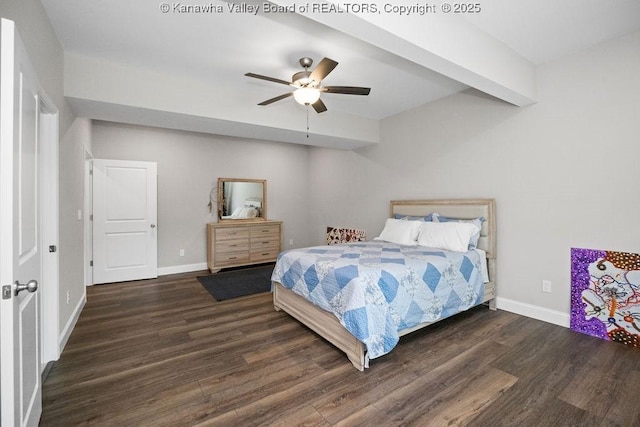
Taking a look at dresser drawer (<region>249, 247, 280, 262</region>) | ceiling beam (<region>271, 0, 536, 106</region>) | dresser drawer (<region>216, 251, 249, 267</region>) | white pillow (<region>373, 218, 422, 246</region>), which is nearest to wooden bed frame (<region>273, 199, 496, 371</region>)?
white pillow (<region>373, 218, 422, 246</region>)

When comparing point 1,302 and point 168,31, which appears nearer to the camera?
point 1,302

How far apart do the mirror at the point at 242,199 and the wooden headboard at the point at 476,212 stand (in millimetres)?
3246

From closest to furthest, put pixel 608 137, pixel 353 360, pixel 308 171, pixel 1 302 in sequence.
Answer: pixel 1 302, pixel 353 360, pixel 608 137, pixel 308 171

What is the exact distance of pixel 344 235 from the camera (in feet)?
18.9

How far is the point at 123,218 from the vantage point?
4.60m

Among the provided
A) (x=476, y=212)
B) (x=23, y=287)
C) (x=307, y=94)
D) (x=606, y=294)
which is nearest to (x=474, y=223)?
(x=476, y=212)

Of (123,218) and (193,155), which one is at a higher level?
(193,155)

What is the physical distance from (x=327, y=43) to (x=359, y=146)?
2722mm

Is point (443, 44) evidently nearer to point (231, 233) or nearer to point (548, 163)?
point (548, 163)

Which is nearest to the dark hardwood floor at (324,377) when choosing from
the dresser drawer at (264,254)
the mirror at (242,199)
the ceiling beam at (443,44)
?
the ceiling beam at (443,44)

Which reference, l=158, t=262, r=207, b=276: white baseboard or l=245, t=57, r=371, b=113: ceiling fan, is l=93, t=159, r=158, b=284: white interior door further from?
l=245, t=57, r=371, b=113: ceiling fan

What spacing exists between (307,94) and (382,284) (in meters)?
1.83

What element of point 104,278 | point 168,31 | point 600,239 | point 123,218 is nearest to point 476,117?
point 600,239

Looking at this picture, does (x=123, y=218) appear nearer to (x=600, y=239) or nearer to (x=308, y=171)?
(x=308, y=171)
